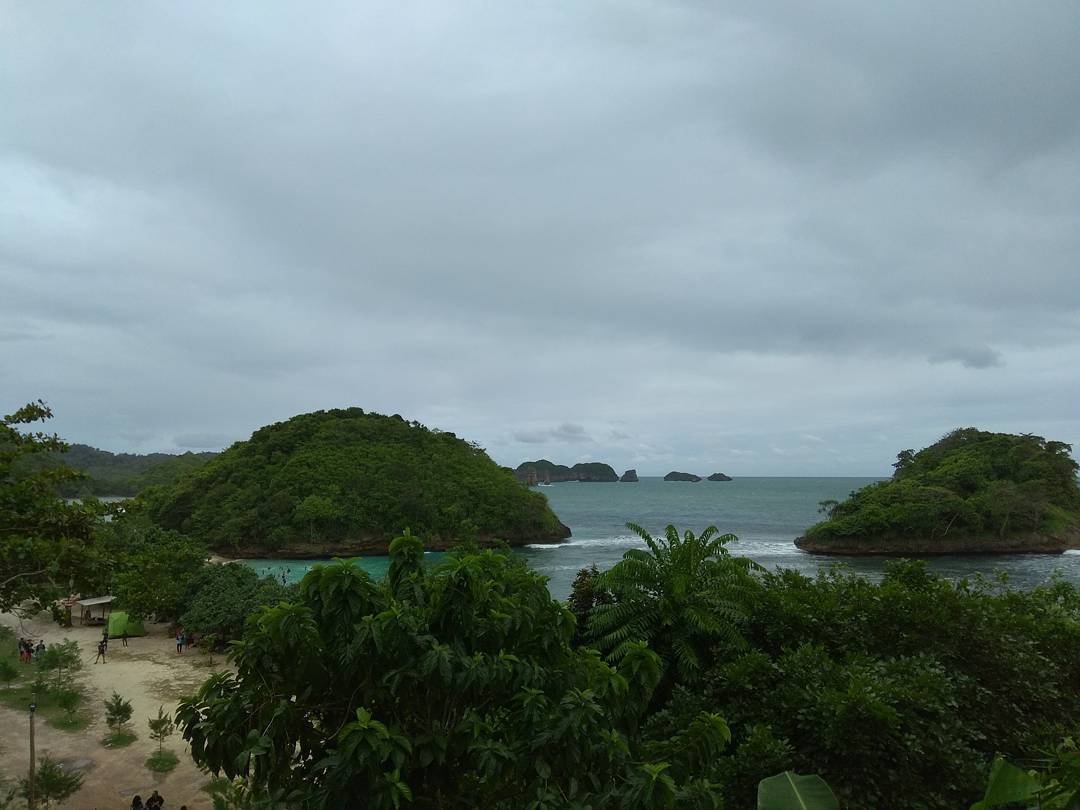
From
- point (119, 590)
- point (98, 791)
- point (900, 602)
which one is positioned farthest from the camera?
point (119, 590)

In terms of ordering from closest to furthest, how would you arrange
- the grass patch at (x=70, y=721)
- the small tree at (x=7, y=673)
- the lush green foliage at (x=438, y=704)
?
1. the lush green foliage at (x=438, y=704)
2. the grass patch at (x=70, y=721)
3. the small tree at (x=7, y=673)

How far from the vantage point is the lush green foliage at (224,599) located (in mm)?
22703

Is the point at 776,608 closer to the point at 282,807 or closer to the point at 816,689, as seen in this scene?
the point at 816,689

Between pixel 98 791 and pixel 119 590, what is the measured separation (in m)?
16.4

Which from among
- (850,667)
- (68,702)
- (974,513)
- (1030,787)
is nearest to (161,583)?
(68,702)

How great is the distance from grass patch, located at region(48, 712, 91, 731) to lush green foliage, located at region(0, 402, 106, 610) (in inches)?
267

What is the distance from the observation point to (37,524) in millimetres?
10086

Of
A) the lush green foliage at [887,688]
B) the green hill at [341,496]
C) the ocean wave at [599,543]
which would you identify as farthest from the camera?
the ocean wave at [599,543]

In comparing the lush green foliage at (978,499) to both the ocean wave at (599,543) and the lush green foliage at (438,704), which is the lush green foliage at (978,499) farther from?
the lush green foliage at (438,704)

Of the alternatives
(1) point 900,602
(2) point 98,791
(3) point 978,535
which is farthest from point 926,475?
(2) point 98,791

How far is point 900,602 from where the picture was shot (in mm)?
8492

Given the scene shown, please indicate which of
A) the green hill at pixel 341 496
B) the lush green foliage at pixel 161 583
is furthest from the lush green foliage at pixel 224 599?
the green hill at pixel 341 496

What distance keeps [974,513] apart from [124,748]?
6278cm

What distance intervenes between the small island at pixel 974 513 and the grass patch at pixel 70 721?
5657 cm
